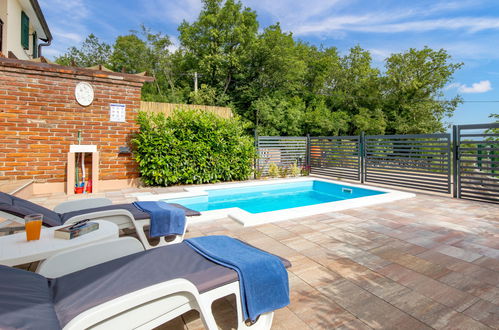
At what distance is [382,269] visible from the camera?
2.66m

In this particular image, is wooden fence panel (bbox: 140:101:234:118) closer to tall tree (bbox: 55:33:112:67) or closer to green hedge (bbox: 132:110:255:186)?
green hedge (bbox: 132:110:255:186)

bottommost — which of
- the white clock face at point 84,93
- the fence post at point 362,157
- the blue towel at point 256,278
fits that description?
the blue towel at point 256,278

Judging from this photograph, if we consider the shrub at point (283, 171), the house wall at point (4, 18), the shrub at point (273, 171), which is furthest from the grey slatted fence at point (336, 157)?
the house wall at point (4, 18)

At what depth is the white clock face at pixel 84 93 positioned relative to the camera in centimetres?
658

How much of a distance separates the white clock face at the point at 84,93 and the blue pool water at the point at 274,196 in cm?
332

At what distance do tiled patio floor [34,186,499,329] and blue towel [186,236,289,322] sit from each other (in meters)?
0.24

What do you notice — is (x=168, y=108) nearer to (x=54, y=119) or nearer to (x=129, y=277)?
(x=54, y=119)

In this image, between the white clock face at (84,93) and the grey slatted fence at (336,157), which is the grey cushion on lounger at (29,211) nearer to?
the white clock face at (84,93)

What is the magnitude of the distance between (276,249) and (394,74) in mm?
25166

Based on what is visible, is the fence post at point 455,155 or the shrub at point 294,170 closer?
the fence post at point 455,155

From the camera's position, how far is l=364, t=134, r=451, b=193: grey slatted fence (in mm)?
6703

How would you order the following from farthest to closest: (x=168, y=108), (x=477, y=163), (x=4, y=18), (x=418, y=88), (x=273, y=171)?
(x=418, y=88) < (x=168, y=108) < (x=273, y=171) < (x=4, y=18) < (x=477, y=163)

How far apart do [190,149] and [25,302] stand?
20.8ft

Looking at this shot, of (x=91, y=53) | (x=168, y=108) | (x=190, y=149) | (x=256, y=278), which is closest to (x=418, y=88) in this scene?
(x=168, y=108)
